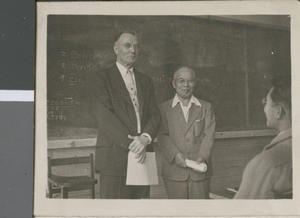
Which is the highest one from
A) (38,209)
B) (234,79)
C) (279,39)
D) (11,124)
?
(279,39)

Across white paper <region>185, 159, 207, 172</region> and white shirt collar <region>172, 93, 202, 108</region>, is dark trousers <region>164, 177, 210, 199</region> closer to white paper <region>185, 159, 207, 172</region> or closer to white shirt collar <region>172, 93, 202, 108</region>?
white paper <region>185, 159, 207, 172</region>

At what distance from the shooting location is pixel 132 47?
996 mm

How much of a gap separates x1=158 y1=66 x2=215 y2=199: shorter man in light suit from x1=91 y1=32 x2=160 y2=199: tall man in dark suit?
0.12 feet

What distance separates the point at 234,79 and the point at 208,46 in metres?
0.11

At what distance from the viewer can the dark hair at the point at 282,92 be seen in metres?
1.00

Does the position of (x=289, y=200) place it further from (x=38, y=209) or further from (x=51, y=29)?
(x=51, y=29)

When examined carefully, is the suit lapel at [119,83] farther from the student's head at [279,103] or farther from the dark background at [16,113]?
the student's head at [279,103]

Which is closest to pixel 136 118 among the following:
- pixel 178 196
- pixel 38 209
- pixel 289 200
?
pixel 178 196

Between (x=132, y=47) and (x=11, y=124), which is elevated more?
(x=132, y=47)

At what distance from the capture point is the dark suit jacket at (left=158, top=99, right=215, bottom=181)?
38.7 inches

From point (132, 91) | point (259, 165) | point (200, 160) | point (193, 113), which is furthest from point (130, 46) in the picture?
point (259, 165)

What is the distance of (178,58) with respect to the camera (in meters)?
1.00

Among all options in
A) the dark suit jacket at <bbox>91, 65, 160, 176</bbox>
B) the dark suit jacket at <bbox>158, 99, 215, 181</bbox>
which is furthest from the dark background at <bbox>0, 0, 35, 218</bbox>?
the dark suit jacket at <bbox>158, 99, 215, 181</bbox>

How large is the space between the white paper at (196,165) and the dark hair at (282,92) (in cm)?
24
